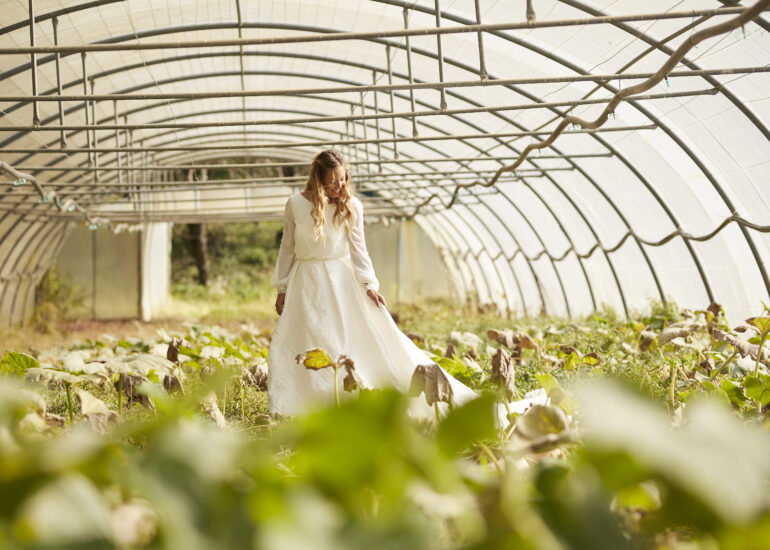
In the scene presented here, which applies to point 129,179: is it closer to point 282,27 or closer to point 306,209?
point 282,27

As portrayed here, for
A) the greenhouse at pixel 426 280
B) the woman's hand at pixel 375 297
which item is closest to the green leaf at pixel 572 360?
the greenhouse at pixel 426 280

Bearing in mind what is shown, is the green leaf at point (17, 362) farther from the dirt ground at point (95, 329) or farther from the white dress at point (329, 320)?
the dirt ground at point (95, 329)

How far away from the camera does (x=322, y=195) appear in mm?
3730

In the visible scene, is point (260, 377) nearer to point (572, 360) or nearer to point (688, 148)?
point (572, 360)

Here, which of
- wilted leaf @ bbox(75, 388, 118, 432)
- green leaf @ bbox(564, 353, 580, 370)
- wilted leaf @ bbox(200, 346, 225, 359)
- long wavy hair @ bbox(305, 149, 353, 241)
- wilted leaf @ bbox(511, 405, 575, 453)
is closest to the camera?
wilted leaf @ bbox(511, 405, 575, 453)

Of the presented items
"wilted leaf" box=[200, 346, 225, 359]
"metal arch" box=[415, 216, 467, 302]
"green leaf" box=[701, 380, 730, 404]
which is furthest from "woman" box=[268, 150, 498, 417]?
"metal arch" box=[415, 216, 467, 302]

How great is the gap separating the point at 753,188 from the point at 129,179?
11443 mm

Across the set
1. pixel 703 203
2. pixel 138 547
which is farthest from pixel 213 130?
pixel 138 547

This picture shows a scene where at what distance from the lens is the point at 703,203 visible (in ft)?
22.0

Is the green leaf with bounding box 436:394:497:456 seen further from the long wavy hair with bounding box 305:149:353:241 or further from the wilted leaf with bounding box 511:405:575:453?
the long wavy hair with bounding box 305:149:353:241

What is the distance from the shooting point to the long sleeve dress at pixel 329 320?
3.59 meters

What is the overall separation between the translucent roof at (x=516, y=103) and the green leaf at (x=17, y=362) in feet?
6.59

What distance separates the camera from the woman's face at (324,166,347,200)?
3688 millimetres

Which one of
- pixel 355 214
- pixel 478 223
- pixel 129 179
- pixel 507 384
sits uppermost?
pixel 129 179
